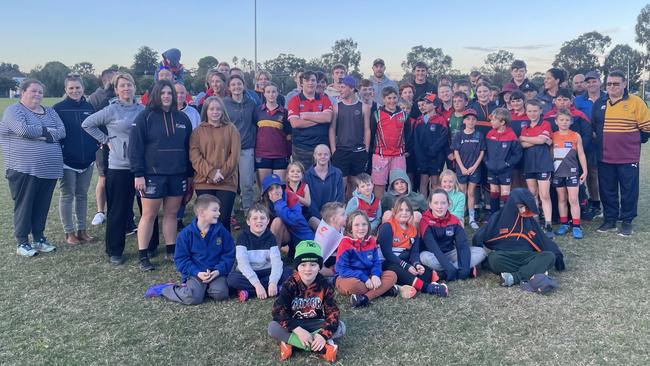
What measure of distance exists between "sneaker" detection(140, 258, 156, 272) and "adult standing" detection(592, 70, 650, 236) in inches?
222

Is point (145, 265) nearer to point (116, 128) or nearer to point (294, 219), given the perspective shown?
point (116, 128)

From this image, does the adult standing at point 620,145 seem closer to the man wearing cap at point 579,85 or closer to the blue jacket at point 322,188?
the man wearing cap at point 579,85

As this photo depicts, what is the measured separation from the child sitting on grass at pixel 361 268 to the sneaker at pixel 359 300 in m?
0.08

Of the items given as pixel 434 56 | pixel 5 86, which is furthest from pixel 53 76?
pixel 434 56

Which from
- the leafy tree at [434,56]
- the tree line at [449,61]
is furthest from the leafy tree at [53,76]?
the leafy tree at [434,56]

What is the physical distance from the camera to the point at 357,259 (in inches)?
175

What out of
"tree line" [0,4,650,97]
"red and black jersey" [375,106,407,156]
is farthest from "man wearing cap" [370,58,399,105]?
"tree line" [0,4,650,97]

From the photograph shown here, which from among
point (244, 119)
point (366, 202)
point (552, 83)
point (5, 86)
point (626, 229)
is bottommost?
point (626, 229)

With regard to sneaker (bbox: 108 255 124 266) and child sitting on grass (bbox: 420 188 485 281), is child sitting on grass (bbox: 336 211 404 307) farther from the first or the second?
sneaker (bbox: 108 255 124 266)

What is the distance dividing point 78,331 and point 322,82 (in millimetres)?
4107

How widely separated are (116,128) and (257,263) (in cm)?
213

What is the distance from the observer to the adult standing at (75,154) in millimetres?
5773

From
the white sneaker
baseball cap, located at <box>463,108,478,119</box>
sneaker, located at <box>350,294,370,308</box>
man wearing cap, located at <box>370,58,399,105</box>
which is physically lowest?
sneaker, located at <box>350,294,370,308</box>

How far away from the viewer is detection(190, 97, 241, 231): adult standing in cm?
508
